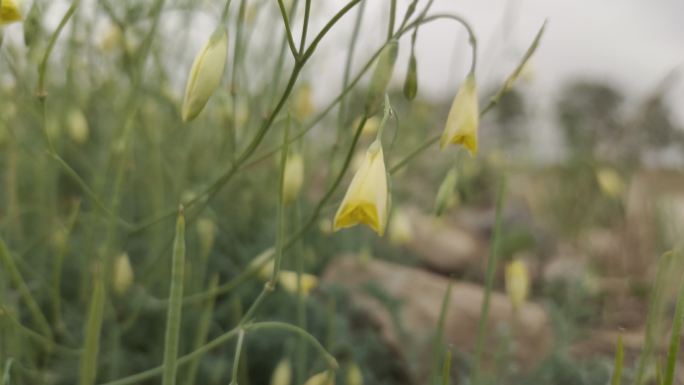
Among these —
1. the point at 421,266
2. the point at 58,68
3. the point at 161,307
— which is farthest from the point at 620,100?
the point at 161,307

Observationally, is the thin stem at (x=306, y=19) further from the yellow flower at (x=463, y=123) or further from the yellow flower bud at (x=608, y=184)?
the yellow flower bud at (x=608, y=184)

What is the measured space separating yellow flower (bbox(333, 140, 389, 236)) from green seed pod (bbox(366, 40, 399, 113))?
0.07m

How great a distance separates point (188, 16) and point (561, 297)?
1.07 metres

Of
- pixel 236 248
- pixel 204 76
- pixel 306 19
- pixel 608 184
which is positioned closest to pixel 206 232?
pixel 236 248

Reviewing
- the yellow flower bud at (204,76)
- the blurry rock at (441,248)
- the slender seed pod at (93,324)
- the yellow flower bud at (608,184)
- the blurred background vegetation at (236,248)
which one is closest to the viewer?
the slender seed pod at (93,324)

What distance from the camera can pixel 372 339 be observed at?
1347mm

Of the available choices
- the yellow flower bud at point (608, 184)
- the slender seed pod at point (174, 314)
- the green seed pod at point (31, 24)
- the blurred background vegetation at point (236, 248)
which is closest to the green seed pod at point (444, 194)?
the blurred background vegetation at point (236, 248)

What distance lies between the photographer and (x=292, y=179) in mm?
914

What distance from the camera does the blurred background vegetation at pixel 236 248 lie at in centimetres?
105

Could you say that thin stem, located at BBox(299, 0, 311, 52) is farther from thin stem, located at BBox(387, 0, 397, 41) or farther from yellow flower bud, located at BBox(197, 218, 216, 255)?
yellow flower bud, located at BBox(197, 218, 216, 255)

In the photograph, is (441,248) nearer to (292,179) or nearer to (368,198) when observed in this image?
(292,179)

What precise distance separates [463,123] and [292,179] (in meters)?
0.22

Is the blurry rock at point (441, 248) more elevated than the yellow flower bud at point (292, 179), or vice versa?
the yellow flower bud at point (292, 179)

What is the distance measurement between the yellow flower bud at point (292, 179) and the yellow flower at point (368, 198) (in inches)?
7.8
